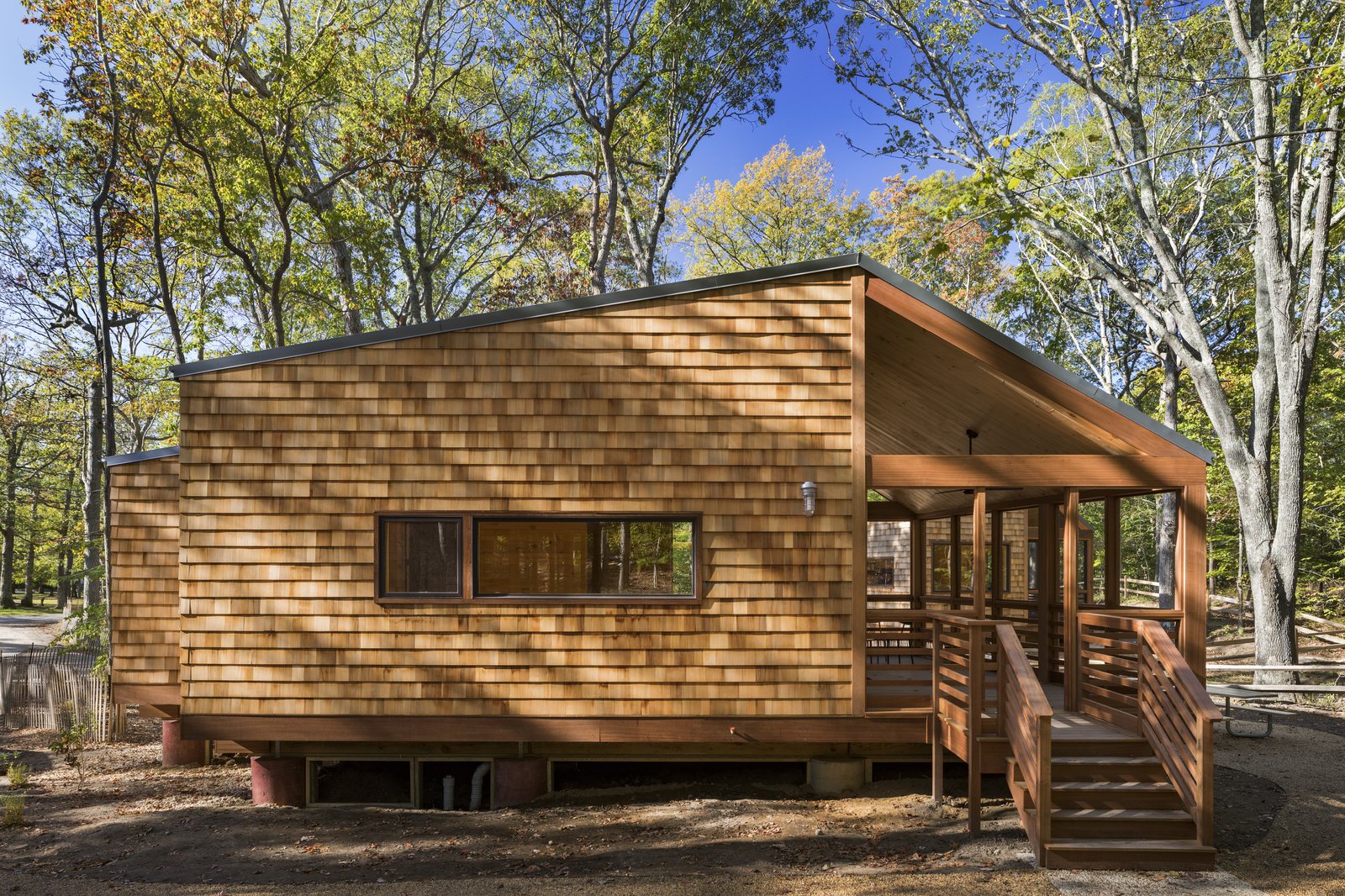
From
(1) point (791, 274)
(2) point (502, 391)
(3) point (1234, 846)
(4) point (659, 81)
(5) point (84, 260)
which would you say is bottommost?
(3) point (1234, 846)

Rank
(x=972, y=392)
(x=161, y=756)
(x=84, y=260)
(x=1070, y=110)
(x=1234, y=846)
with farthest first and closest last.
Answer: (x=1070, y=110), (x=84, y=260), (x=161, y=756), (x=972, y=392), (x=1234, y=846)

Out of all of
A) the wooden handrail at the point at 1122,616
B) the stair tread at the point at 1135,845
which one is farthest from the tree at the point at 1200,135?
the stair tread at the point at 1135,845

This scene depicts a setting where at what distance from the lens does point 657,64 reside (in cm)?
1794

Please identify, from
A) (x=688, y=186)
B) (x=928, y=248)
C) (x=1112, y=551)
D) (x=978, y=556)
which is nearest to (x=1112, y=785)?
(x=978, y=556)

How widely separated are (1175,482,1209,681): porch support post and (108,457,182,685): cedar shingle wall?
9.90 meters

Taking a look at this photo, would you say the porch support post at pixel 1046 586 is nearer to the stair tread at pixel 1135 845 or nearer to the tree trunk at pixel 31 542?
the stair tread at pixel 1135 845

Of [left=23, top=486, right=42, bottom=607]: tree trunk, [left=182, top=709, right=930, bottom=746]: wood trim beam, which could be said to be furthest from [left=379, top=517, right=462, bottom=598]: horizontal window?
[left=23, top=486, right=42, bottom=607]: tree trunk

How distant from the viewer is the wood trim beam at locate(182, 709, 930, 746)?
682 centimetres

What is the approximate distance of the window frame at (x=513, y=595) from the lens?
6840 millimetres

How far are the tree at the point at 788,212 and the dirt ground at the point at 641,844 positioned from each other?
2081 centimetres

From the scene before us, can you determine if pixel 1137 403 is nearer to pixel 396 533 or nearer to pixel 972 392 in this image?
pixel 972 392

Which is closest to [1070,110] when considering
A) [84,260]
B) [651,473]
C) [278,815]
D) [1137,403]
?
[1137,403]

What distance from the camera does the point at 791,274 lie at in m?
7.01

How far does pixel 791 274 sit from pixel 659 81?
530 inches
